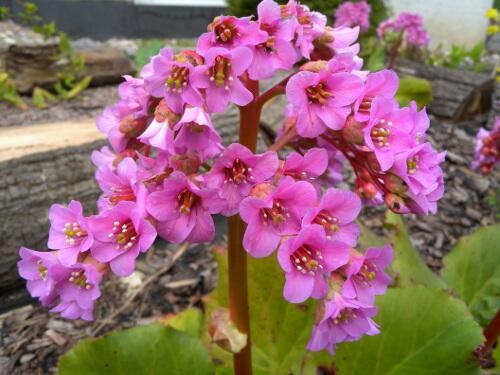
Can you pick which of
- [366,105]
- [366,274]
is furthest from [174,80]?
[366,274]

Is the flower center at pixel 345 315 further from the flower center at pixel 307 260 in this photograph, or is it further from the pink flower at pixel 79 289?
the pink flower at pixel 79 289

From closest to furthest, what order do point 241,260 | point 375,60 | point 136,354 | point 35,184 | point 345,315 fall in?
point 345,315 < point 241,260 < point 136,354 < point 35,184 < point 375,60

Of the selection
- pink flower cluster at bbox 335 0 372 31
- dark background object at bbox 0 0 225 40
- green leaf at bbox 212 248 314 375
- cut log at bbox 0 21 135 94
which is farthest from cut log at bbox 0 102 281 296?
dark background object at bbox 0 0 225 40

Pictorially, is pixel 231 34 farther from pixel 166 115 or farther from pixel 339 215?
pixel 339 215

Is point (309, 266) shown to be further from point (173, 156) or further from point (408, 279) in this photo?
point (408, 279)

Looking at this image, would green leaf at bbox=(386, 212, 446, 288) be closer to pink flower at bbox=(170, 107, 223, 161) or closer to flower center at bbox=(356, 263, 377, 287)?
flower center at bbox=(356, 263, 377, 287)

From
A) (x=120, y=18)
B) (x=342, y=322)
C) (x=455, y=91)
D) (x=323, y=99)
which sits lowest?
(x=120, y=18)
